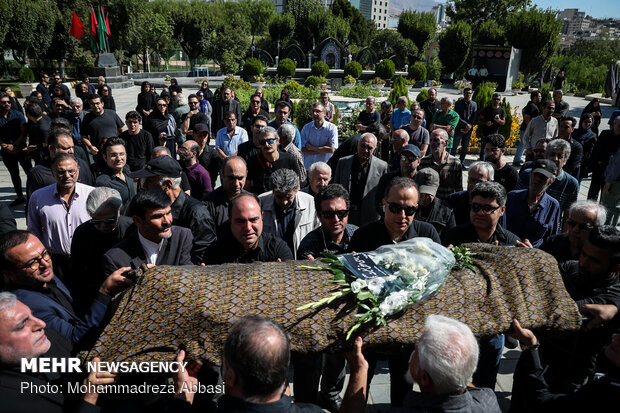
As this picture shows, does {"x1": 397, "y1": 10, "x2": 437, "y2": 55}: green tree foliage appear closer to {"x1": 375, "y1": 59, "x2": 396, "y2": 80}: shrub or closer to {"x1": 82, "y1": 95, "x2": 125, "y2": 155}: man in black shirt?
{"x1": 375, "y1": 59, "x2": 396, "y2": 80}: shrub

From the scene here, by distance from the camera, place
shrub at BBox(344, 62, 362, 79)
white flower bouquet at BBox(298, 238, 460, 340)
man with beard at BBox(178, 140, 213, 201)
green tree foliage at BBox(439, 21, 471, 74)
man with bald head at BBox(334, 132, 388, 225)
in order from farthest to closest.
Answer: green tree foliage at BBox(439, 21, 471, 74), shrub at BBox(344, 62, 362, 79), man with beard at BBox(178, 140, 213, 201), man with bald head at BBox(334, 132, 388, 225), white flower bouquet at BBox(298, 238, 460, 340)

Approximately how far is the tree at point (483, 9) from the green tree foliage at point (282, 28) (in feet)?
83.7

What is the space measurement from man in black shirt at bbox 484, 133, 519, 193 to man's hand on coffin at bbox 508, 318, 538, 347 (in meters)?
3.51

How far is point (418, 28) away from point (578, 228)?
56969 mm

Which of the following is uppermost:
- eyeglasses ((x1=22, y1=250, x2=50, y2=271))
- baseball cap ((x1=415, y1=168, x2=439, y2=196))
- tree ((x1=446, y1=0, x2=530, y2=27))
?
tree ((x1=446, y1=0, x2=530, y2=27))

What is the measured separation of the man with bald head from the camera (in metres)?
5.53

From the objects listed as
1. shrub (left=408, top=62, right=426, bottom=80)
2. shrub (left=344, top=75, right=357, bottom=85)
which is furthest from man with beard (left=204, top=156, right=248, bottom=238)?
shrub (left=408, top=62, right=426, bottom=80)

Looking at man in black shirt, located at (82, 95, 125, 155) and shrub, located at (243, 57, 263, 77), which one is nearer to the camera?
man in black shirt, located at (82, 95, 125, 155)

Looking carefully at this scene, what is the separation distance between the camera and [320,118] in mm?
7465

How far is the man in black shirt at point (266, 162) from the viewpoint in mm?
5680

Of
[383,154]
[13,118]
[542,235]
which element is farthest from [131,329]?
[13,118]

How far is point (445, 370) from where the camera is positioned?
1.96 m

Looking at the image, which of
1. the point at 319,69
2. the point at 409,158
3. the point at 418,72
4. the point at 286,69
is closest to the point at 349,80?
the point at 319,69

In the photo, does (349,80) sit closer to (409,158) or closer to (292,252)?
(409,158)
